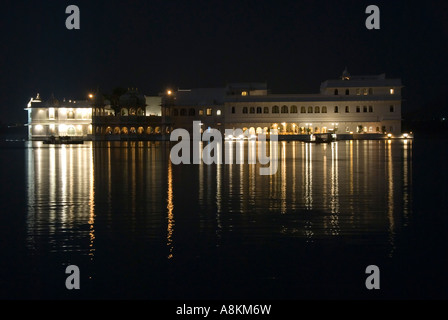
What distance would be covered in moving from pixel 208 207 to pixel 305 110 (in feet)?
214

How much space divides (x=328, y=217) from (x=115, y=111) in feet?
218

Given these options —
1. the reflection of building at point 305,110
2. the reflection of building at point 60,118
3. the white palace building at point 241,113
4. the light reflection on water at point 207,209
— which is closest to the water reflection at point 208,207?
the light reflection on water at point 207,209

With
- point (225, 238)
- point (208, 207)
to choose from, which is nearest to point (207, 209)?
point (208, 207)

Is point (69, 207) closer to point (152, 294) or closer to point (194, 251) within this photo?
point (194, 251)

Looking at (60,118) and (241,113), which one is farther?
(60,118)

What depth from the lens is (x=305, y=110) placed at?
3083 inches

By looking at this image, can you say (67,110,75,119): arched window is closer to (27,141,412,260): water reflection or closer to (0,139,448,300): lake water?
(27,141,412,260): water reflection

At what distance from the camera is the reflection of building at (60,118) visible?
261 feet

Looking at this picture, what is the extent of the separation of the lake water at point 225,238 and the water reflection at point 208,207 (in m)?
0.03

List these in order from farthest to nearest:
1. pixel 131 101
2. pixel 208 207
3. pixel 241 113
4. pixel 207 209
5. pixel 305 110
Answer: pixel 241 113 → pixel 305 110 → pixel 131 101 → pixel 208 207 → pixel 207 209

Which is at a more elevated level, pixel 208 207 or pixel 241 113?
pixel 241 113

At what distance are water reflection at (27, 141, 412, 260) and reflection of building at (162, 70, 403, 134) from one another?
54.3 metres

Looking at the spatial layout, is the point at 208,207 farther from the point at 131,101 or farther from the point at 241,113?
the point at 241,113

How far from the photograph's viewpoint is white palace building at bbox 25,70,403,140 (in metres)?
75.4
